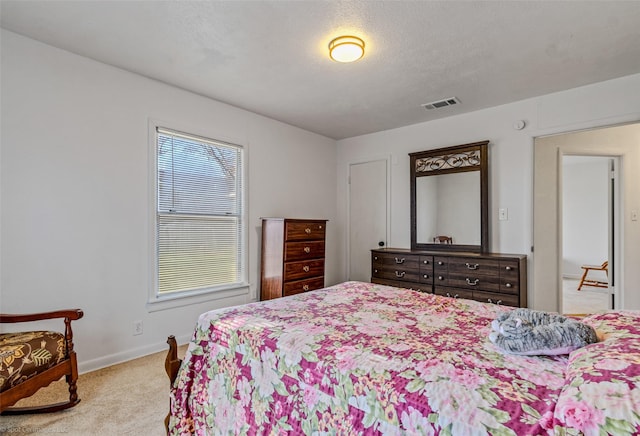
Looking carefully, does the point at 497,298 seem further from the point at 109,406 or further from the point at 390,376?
the point at 109,406

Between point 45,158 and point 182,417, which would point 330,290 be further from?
point 45,158

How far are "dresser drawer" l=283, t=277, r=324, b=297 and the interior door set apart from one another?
1039 millimetres

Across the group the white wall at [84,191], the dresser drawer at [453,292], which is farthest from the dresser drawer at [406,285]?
the white wall at [84,191]

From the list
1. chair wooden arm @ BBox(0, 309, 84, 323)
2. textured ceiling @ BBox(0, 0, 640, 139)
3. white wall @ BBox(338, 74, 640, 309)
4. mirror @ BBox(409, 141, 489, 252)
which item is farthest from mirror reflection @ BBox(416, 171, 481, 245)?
chair wooden arm @ BBox(0, 309, 84, 323)

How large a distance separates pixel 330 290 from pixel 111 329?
192cm

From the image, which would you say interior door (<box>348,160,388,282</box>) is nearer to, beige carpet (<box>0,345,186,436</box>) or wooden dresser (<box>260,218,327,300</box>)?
wooden dresser (<box>260,218,327,300</box>)

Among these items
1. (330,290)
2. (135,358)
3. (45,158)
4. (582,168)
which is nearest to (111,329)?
(135,358)

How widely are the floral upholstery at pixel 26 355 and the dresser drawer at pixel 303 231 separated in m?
2.14

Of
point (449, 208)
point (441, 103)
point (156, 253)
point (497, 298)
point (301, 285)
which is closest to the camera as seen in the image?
point (156, 253)

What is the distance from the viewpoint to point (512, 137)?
11.7 feet

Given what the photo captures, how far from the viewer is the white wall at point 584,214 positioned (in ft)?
21.7

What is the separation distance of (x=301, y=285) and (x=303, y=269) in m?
0.18

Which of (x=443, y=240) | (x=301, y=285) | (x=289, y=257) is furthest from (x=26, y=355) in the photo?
(x=443, y=240)

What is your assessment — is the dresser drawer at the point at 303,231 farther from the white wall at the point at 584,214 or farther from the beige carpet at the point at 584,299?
the white wall at the point at 584,214
